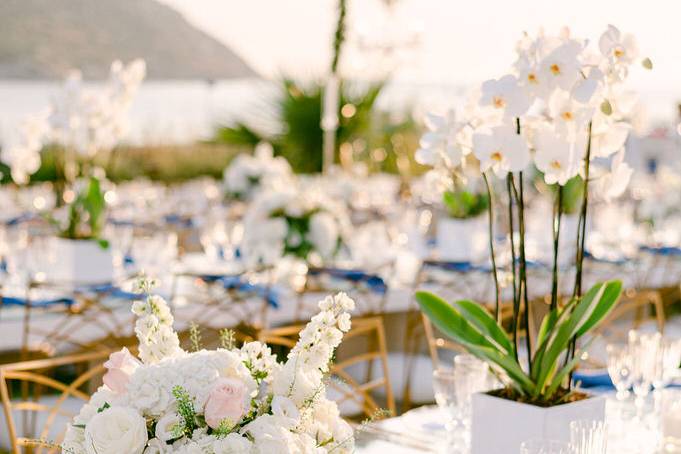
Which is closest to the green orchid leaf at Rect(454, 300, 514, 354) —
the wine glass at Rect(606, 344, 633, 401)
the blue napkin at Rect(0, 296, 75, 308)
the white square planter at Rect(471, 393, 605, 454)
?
the white square planter at Rect(471, 393, 605, 454)

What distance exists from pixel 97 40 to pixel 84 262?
9285mm

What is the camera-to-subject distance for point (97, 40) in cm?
1338

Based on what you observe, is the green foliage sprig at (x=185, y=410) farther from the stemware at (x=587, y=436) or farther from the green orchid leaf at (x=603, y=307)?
the green orchid leaf at (x=603, y=307)

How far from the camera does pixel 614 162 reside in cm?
211

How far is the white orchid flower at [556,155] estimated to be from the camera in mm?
1987

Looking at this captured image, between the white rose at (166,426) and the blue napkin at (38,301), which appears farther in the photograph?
the blue napkin at (38,301)

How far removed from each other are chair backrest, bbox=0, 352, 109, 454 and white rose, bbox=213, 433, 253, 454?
299mm

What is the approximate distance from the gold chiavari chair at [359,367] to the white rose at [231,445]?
88 centimetres

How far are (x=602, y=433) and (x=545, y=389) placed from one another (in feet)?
0.62

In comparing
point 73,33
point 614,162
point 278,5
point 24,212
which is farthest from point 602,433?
A: point 278,5

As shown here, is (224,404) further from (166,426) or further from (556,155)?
(556,155)

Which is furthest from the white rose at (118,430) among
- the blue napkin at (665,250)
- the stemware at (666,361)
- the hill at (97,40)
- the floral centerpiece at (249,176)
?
the hill at (97,40)

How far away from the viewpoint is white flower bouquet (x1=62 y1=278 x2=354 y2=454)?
1.52 metres

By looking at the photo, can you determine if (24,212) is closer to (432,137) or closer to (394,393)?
(394,393)
